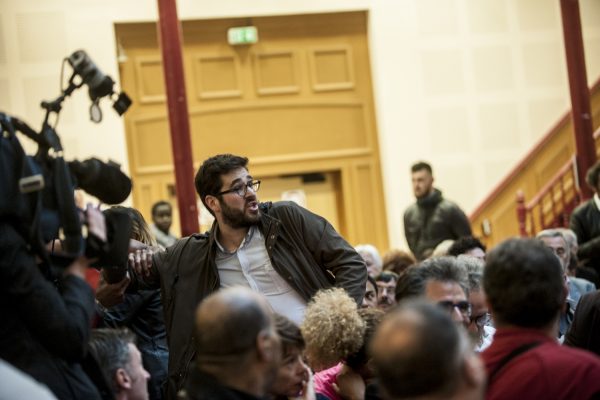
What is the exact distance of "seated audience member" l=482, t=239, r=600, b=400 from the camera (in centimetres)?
220

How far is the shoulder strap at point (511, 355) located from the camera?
2.27m

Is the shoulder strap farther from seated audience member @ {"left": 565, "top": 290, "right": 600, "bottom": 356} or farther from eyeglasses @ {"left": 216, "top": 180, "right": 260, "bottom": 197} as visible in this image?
eyeglasses @ {"left": 216, "top": 180, "right": 260, "bottom": 197}

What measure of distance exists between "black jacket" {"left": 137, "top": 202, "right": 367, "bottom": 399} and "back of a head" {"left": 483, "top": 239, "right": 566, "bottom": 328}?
150cm

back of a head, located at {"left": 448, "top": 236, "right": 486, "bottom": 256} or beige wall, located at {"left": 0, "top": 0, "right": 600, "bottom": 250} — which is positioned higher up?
beige wall, located at {"left": 0, "top": 0, "right": 600, "bottom": 250}

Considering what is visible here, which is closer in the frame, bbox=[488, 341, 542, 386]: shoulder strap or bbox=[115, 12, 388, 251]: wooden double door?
bbox=[488, 341, 542, 386]: shoulder strap

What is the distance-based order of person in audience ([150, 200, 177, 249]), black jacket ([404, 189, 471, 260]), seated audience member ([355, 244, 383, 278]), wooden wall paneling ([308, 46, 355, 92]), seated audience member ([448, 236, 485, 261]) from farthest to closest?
wooden wall paneling ([308, 46, 355, 92]) < person in audience ([150, 200, 177, 249]) < black jacket ([404, 189, 471, 260]) < seated audience member ([355, 244, 383, 278]) < seated audience member ([448, 236, 485, 261])

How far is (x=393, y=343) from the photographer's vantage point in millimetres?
1883

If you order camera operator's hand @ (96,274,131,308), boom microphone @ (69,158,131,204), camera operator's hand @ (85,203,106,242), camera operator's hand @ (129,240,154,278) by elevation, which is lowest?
camera operator's hand @ (96,274,131,308)

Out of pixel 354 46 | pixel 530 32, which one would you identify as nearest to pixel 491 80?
pixel 530 32

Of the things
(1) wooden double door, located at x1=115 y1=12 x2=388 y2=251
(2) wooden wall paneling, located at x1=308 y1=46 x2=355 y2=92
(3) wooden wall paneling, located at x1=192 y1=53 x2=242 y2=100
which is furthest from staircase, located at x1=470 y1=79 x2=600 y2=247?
(3) wooden wall paneling, located at x1=192 y1=53 x2=242 y2=100

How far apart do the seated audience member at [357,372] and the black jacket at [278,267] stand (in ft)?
2.59

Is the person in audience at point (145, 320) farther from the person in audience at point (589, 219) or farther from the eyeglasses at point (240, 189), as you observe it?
the person in audience at point (589, 219)

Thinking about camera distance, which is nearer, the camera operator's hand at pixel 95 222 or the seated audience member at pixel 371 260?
the camera operator's hand at pixel 95 222

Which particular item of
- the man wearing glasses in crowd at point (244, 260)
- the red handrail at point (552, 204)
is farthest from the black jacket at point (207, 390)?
the red handrail at point (552, 204)
